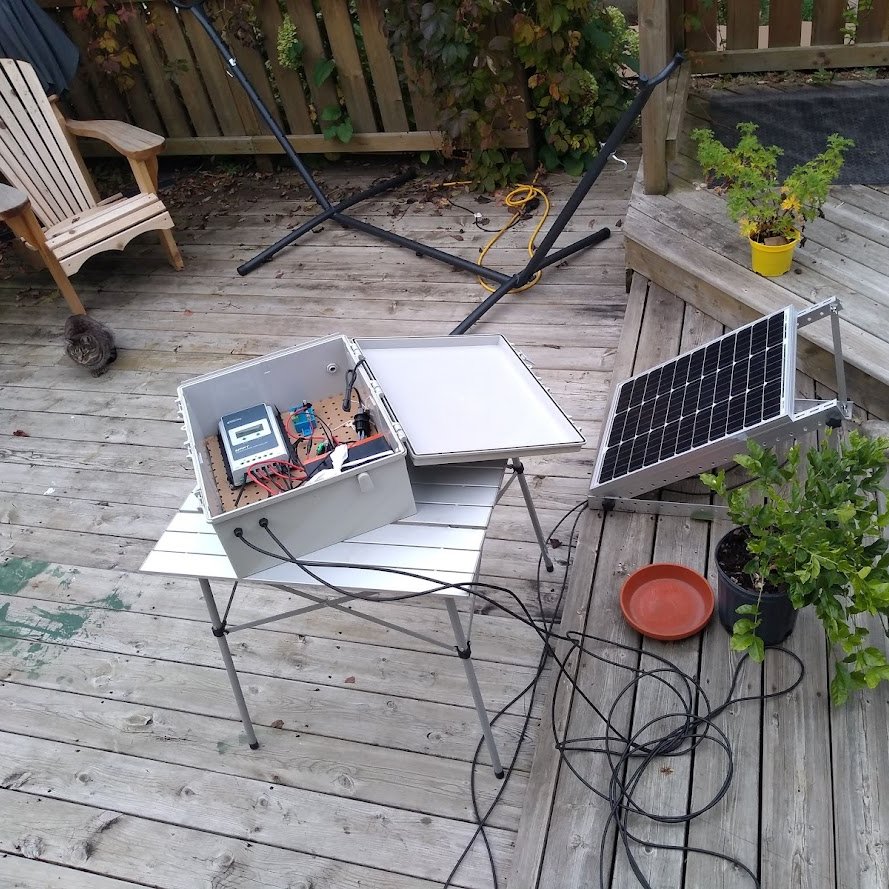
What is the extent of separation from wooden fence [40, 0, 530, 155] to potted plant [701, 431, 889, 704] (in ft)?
9.19

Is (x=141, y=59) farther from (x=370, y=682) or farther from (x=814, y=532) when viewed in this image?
(x=814, y=532)

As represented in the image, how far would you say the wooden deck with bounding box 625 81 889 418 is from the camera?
2348 millimetres

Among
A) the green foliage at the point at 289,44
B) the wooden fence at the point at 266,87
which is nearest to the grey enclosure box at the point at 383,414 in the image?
the wooden fence at the point at 266,87

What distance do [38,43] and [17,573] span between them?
2.70m

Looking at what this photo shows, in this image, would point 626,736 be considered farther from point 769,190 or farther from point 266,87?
point 266,87

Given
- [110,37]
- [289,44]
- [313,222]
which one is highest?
[110,37]

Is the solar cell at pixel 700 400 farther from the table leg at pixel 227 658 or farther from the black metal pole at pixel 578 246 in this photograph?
the black metal pole at pixel 578 246

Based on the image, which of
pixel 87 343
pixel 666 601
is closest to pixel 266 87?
pixel 87 343

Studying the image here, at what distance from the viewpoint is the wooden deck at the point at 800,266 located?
2348mm

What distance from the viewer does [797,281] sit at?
2615 mm

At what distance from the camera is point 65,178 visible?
12.7 feet

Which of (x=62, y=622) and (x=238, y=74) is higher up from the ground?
(x=238, y=74)

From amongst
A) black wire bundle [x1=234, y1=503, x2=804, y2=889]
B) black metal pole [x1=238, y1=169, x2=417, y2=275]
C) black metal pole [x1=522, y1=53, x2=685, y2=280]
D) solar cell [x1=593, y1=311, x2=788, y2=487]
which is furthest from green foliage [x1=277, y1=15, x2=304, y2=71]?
black wire bundle [x1=234, y1=503, x2=804, y2=889]

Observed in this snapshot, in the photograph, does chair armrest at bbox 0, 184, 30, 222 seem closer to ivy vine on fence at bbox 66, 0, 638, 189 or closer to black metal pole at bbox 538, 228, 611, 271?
ivy vine on fence at bbox 66, 0, 638, 189
